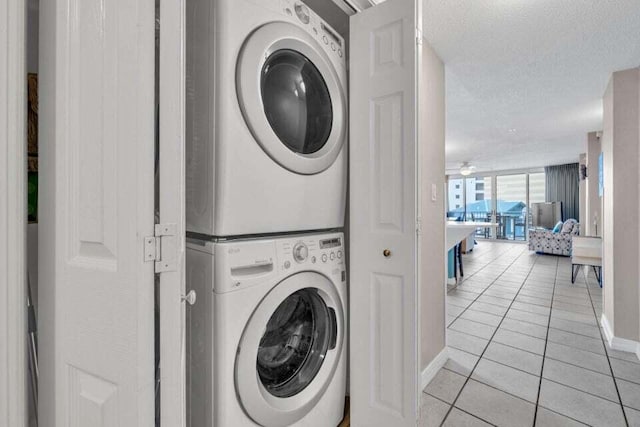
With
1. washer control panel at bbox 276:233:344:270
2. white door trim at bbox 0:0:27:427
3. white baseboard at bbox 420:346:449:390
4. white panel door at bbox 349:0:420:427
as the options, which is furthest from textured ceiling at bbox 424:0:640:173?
white baseboard at bbox 420:346:449:390

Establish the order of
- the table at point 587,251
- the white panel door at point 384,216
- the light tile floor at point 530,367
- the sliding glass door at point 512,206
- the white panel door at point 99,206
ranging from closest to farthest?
1. the white panel door at point 99,206
2. the white panel door at point 384,216
3. the light tile floor at point 530,367
4. the table at point 587,251
5. the sliding glass door at point 512,206

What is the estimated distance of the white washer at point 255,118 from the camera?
892 mm

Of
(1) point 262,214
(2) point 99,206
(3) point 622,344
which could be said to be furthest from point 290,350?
(3) point 622,344

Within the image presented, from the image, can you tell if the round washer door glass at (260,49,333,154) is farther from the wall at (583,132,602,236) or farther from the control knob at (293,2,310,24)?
the wall at (583,132,602,236)

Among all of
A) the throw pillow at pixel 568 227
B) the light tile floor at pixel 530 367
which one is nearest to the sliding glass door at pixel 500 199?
the throw pillow at pixel 568 227

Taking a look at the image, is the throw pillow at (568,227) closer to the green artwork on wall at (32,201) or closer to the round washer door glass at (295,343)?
the round washer door glass at (295,343)

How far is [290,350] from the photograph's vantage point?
1195mm

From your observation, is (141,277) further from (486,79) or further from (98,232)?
(486,79)

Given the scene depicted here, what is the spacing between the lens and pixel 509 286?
167 inches

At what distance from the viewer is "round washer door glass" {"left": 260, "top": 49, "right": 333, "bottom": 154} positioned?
1.04m

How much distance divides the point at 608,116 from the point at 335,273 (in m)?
3.05

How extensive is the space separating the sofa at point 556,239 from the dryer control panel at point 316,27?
729 centimetres

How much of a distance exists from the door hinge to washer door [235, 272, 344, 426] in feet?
1.29

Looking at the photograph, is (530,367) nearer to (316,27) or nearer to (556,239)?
(316,27)
